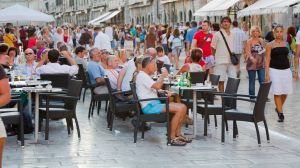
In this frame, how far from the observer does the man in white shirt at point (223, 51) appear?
15.4 meters

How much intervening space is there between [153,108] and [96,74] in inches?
149

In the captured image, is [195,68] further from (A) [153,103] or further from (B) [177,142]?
(B) [177,142]

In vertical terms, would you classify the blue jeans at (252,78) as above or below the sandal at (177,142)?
above

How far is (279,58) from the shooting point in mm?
12688

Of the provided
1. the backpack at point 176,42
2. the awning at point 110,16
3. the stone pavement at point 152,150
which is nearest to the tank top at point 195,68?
the stone pavement at point 152,150

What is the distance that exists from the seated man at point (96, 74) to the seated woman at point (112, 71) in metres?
0.22

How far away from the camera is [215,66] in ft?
51.6

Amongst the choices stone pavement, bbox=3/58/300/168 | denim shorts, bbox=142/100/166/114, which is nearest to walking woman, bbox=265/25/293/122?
stone pavement, bbox=3/58/300/168

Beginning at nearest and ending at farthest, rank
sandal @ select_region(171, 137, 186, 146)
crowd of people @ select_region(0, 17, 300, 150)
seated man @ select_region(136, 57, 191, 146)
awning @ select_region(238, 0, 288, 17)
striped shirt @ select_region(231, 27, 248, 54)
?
sandal @ select_region(171, 137, 186, 146) < seated man @ select_region(136, 57, 191, 146) < crowd of people @ select_region(0, 17, 300, 150) < striped shirt @ select_region(231, 27, 248, 54) < awning @ select_region(238, 0, 288, 17)

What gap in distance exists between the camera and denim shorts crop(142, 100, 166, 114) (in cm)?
1017

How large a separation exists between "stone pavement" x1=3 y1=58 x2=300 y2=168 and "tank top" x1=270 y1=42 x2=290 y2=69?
112 cm

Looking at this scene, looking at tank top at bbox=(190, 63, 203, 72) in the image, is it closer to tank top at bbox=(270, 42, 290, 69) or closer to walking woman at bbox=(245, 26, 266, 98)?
tank top at bbox=(270, 42, 290, 69)

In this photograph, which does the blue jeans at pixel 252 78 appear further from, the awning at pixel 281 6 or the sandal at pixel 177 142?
the sandal at pixel 177 142

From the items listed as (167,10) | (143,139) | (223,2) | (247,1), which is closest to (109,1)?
(167,10)
